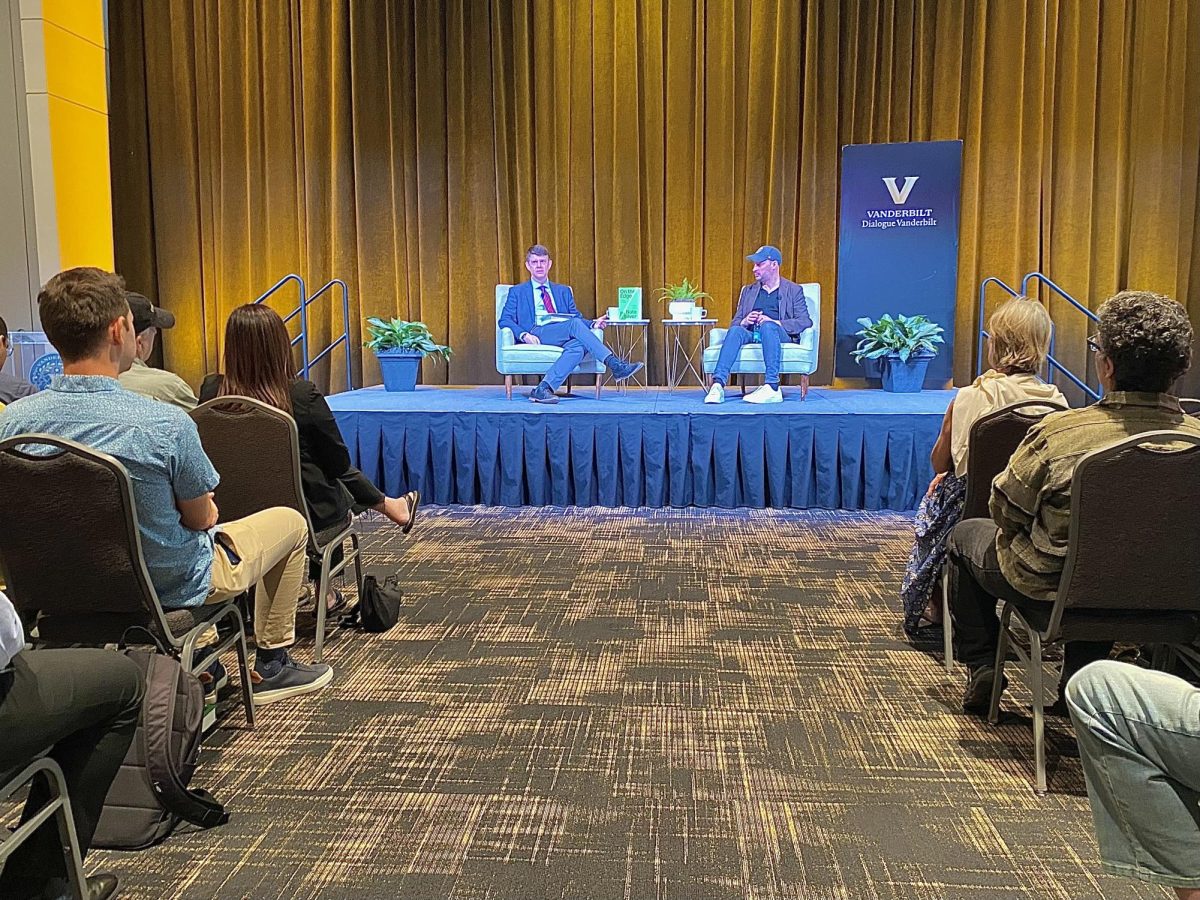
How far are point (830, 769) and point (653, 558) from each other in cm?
192

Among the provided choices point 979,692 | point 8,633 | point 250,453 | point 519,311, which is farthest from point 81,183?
point 979,692

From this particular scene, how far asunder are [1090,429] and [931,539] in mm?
955

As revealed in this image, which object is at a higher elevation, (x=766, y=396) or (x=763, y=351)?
(x=763, y=351)

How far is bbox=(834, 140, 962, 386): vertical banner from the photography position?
21.2ft

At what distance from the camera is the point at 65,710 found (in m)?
1.34

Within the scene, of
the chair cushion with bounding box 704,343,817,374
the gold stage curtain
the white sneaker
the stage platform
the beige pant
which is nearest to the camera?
the beige pant

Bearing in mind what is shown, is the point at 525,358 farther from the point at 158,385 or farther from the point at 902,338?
the point at 158,385

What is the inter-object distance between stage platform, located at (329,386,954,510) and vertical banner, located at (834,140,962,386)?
61.9 inches

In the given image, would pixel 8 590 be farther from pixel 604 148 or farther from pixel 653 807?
pixel 604 148

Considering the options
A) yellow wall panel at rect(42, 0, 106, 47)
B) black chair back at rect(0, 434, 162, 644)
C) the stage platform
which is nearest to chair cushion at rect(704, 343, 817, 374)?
the stage platform

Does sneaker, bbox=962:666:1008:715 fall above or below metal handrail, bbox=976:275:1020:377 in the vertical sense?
below

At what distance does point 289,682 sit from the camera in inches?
99.8

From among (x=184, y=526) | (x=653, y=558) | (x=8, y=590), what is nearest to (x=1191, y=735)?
(x=184, y=526)

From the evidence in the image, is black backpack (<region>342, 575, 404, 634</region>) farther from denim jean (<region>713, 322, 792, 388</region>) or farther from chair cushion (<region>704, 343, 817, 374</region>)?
chair cushion (<region>704, 343, 817, 374</region>)
